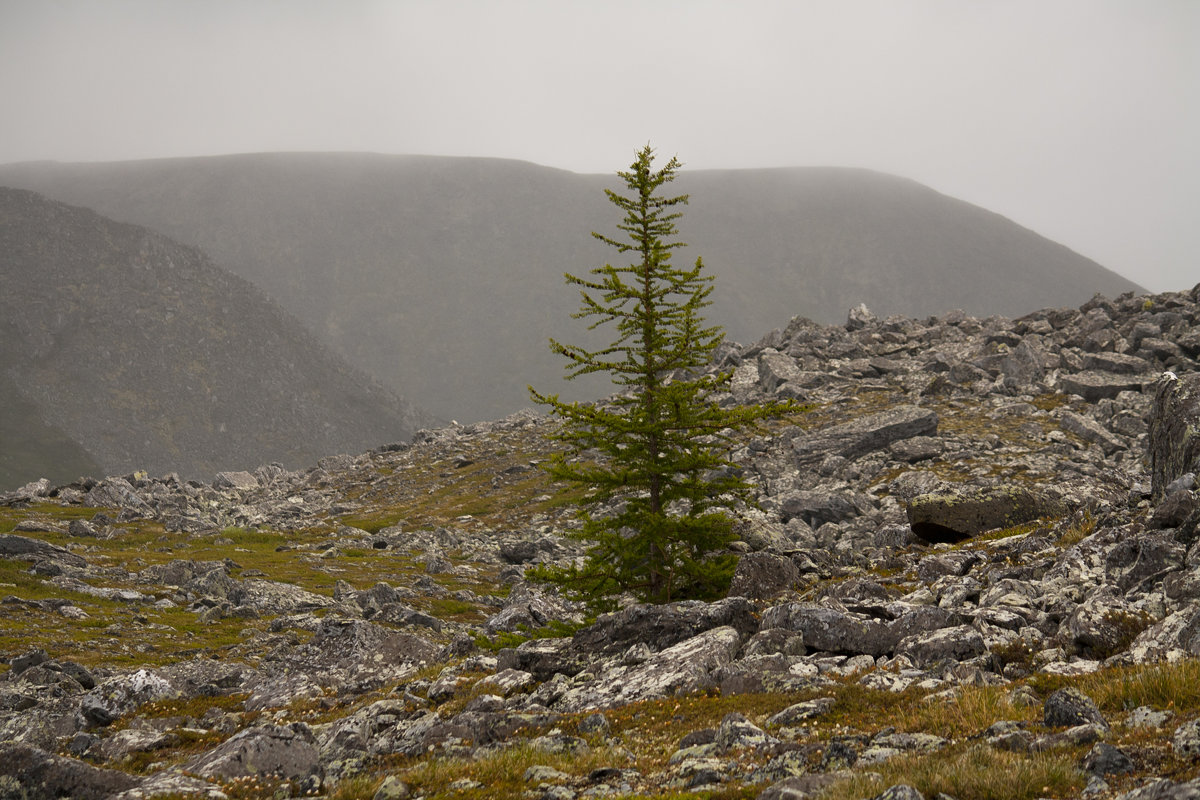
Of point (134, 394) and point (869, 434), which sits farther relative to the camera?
point (134, 394)

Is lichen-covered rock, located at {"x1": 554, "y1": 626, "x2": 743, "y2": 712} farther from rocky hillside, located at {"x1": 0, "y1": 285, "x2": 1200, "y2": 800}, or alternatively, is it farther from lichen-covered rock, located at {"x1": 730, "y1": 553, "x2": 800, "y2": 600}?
lichen-covered rock, located at {"x1": 730, "y1": 553, "x2": 800, "y2": 600}

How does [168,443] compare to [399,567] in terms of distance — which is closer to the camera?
[399,567]

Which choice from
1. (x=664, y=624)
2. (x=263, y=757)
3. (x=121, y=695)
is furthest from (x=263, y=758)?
(x=664, y=624)

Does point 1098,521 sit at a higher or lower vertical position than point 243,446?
higher

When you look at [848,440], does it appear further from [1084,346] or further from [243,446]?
[243,446]

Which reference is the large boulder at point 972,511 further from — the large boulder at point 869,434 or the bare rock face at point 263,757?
the bare rock face at point 263,757

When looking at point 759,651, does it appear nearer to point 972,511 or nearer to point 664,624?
point 664,624

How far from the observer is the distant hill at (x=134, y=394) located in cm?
16538

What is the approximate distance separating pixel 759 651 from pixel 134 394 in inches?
7758

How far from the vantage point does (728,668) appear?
16.0m

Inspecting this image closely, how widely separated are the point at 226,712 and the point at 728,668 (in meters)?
13.5

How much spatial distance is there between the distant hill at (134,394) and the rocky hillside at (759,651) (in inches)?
5173

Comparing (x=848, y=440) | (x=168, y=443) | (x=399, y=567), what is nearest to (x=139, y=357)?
(x=168, y=443)

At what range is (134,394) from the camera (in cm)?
17712
